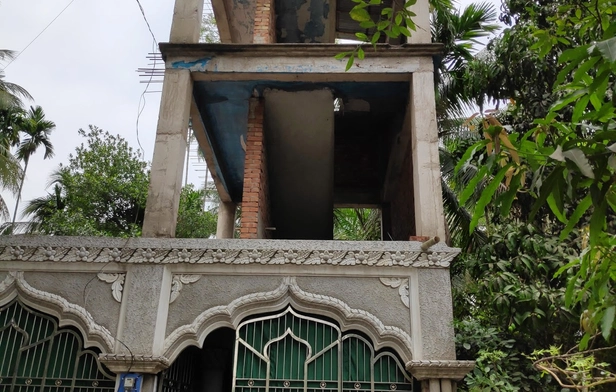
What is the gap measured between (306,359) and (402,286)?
123cm

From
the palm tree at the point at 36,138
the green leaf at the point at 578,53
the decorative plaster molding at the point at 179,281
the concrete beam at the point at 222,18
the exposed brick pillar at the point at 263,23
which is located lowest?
the green leaf at the point at 578,53

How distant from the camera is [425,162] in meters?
5.94

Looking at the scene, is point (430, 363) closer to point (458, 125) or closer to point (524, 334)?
point (524, 334)

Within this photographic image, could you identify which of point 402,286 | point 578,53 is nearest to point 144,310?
point 402,286

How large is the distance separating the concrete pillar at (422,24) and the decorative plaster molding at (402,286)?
2975 mm

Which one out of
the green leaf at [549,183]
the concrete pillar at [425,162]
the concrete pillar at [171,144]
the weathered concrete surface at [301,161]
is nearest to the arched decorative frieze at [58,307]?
the concrete pillar at [171,144]

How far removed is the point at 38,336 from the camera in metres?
5.54

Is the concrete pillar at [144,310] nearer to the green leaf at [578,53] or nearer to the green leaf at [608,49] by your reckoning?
the green leaf at [578,53]

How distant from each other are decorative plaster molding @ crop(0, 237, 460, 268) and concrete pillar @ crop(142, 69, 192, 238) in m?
0.27

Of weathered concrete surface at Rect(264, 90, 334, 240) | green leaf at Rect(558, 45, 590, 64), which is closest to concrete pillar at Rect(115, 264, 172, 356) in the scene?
weathered concrete surface at Rect(264, 90, 334, 240)

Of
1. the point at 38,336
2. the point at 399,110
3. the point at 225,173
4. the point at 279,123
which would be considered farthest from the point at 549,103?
the point at 38,336

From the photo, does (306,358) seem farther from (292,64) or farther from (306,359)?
(292,64)

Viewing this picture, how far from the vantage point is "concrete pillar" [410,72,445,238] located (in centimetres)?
573

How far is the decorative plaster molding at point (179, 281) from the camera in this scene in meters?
5.53
